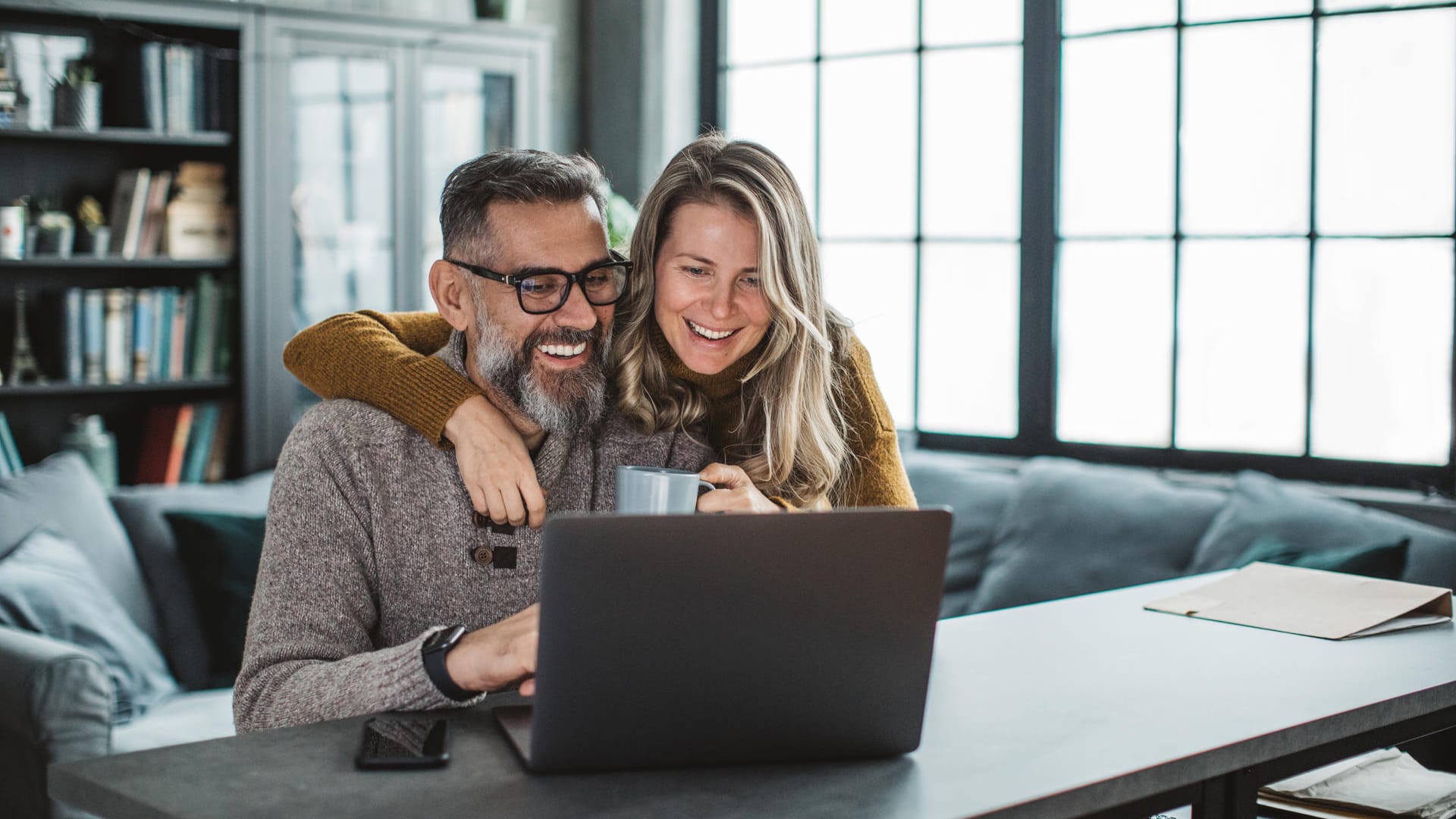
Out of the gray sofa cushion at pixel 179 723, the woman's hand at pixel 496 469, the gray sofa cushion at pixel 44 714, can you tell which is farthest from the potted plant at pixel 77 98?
the woman's hand at pixel 496 469

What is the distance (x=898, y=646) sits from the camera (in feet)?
3.53

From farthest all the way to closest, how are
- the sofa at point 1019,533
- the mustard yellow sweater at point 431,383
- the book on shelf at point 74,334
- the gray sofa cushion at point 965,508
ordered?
the book on shelf at point 74,334, the gray sofa cushion at point 965,508, the sofa at point 1019,533, the mustard yellow sweater at point 431,383

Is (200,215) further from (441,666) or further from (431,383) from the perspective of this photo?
(441,666)

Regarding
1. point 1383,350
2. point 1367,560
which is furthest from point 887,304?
point 1367,560

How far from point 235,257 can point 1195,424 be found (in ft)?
8.98

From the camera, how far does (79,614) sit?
2719 mm

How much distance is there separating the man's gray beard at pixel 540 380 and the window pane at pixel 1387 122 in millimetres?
2298

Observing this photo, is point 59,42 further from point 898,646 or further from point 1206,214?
→ point 898,646

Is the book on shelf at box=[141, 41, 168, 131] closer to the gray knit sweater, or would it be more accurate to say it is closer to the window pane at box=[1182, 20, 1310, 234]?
the gray knit sweater

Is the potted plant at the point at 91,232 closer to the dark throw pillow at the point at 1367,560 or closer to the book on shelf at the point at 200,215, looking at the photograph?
the book on shelf at the point at 200,215

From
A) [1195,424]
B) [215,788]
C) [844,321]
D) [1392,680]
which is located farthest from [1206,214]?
[215,788]

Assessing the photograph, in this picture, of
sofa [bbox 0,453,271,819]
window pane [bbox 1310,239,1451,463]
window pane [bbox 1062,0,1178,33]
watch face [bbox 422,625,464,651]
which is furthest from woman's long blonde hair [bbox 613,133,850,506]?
window pane [bbox 1062,0,1178,33]

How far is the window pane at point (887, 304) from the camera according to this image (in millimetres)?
4160

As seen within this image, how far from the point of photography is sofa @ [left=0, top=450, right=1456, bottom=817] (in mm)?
2721
